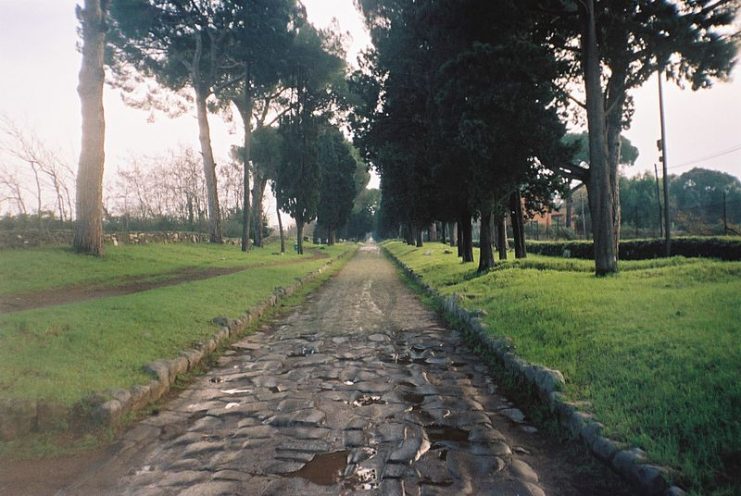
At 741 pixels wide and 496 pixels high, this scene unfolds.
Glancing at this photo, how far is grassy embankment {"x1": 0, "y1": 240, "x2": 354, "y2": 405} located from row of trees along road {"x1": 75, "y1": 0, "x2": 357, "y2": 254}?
3.44m

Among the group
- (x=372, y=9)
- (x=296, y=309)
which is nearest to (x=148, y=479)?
(x=296, y=309)

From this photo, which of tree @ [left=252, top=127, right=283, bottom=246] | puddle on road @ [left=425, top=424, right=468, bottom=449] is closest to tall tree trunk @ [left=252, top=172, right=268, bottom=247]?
tree @ [left=252, top=127, right=283, bottom=246]

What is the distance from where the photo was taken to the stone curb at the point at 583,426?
8.68 ft

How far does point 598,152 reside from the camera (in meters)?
10.4

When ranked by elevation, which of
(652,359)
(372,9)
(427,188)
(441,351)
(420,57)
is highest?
(372,9)

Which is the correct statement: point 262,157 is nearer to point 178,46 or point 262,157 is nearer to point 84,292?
point 178,46

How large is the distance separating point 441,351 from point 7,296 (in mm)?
9105

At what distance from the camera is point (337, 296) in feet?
42.5

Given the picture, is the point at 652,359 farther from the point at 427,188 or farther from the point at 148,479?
the point at 427,188

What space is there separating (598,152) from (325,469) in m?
9.98

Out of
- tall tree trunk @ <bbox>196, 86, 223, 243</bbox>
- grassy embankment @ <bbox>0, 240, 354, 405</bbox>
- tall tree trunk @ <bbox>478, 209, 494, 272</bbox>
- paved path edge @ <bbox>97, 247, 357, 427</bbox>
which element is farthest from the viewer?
tall tree trunk @ <bbox>196, 86, 223, 243</bbox>

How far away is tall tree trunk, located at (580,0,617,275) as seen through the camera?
10258mm

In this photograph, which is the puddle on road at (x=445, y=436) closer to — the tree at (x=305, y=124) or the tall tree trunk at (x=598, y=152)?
the tall tree trunk at (x=598, y=152)

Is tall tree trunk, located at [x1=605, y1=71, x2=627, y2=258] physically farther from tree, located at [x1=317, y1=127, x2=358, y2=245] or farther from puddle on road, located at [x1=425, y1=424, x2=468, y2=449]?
tree, located at [x1=317, y1=127, x2=358, y2=245]
